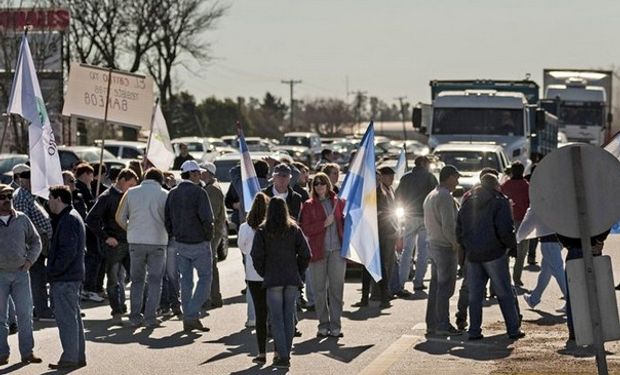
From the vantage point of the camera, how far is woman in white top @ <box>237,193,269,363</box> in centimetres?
1417

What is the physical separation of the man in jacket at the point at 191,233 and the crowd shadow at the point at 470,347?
8.19ft

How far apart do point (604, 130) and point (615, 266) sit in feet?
108

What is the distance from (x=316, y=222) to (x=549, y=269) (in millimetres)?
Answer: 3711

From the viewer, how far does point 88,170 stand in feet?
66.3

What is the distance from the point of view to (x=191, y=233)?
1695cm

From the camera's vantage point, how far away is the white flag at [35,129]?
1720 cm

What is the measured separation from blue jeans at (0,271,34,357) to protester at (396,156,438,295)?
775 centimetres

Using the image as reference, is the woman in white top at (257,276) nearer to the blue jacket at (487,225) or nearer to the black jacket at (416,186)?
the blue jacket at (487,225)

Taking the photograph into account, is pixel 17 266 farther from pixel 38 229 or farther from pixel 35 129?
pixel 35 129

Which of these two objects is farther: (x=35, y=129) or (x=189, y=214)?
(x=35, y=129)

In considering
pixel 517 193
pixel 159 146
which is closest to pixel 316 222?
pixel 517 193

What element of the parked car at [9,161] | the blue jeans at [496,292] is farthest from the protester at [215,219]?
the parked car at [9,161]

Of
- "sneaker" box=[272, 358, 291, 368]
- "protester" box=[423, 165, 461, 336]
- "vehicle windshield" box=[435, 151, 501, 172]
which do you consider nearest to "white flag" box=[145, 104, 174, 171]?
"protester" box=[423, 165, 461, 336]

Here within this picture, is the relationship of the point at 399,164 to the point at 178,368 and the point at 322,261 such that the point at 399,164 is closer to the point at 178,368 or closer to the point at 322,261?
the point at 322,261
